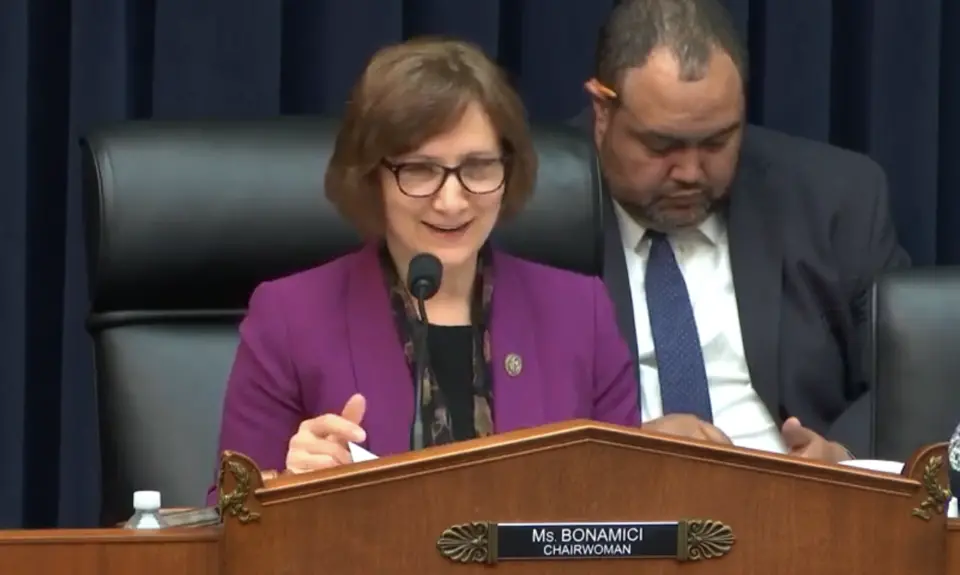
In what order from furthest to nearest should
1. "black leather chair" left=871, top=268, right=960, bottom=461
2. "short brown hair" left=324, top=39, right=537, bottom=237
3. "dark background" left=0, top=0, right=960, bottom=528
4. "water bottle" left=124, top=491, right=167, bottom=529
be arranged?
1. "dark background" left=0, top=0, right=960, bottom=528
2. "black leather chair" left=871, top=268, right=960, bottom=461
3. "short brown hair" left=324, top=39, right=537, bottom=237
4. "water bottle" left=124, top=491, right=167, bottom=529

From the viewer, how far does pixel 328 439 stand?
119cm

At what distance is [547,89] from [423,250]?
90 cm

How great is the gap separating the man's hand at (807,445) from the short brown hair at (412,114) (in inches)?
14.1

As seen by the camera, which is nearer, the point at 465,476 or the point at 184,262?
the point at 465,476

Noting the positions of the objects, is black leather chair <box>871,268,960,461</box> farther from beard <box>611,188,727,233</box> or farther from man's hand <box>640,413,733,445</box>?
beard <box>611,188,727,233</box>

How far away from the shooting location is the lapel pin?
1547 mm

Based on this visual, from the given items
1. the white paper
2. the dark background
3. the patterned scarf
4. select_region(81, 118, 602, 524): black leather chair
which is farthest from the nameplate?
the dark background

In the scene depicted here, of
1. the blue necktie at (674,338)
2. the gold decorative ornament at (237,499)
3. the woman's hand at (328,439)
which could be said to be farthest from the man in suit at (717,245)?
the gold decorative ornament at (237,499)

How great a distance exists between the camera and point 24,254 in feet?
7.36

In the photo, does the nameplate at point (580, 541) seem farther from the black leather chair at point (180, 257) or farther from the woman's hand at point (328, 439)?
the black leather chair at point (180, 257)

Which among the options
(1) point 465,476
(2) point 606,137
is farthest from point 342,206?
(1) point 465,476

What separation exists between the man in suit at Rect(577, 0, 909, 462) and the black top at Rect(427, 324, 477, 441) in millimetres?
458

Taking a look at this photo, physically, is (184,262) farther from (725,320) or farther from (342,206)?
(725,320)

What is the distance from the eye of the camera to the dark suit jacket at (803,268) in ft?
6.56
